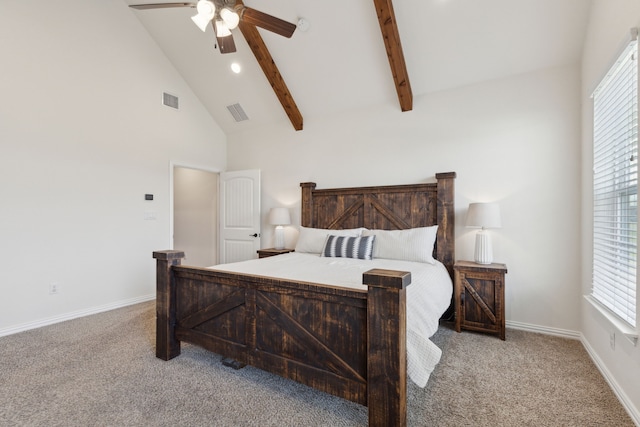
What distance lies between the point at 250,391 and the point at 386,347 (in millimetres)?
1068

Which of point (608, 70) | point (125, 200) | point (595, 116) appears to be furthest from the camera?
point (125, 200)

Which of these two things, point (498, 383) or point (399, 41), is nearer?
point (498, 383)

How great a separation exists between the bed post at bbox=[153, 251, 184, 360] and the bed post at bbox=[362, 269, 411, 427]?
1684 mm

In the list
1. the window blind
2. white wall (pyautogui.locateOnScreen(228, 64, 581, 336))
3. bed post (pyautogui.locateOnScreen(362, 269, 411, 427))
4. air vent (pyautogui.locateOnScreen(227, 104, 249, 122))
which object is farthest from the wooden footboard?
air vent (pyautogui.locateOnScreen(227, 104, 249, 122))

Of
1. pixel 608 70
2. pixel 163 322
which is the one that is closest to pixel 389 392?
pixel 163 322

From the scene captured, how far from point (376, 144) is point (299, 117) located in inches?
51.2

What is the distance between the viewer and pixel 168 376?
7.08 feet

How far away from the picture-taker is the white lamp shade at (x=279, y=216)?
4430 millimetres

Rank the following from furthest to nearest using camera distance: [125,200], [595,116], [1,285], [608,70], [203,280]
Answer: [125,200], [1,285], [595,116], [203,280], [608,70]

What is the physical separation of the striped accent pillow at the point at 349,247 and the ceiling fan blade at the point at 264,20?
216 centimetres

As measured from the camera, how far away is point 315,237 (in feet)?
12.7

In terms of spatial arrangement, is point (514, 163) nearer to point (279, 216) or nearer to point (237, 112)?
point (279, 216)

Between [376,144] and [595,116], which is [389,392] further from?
[376,144]

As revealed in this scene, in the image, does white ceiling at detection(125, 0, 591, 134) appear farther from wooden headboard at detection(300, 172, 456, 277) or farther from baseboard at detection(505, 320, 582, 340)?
baseboard at detection(505, 320, 582, 340)
